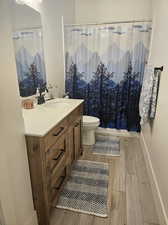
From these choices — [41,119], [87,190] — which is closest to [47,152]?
[41,119]

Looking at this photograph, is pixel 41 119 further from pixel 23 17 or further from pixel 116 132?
pixel 116 132

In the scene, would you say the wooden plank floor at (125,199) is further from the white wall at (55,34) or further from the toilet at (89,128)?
the white wall at (55,34)

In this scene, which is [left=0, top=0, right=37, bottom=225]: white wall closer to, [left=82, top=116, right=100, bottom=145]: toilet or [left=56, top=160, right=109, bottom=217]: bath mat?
[left=56, top=160, right=109, bottom=217]: bath mat

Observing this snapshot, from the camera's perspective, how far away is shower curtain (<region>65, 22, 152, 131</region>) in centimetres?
265

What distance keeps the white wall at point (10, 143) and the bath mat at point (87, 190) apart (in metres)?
0.55

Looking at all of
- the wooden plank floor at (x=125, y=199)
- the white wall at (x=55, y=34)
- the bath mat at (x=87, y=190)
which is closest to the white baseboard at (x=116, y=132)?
the wooden plank floor at (x=125, y=199)

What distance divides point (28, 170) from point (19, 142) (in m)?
0.27

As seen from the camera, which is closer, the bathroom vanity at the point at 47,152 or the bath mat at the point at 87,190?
the bathroom vanity at the point at 47,152

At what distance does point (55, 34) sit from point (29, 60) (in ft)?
3.09

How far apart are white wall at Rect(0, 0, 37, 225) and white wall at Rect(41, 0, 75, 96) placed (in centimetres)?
148

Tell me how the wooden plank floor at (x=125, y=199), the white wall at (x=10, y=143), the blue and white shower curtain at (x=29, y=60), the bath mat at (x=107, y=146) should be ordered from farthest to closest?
the bath mat at (x=107, y=146) → the blue and white shower curtain at (x=29, y=60) → the wooden plank floor at (x=125, y=199) → the white wall at (x=10, y=143)

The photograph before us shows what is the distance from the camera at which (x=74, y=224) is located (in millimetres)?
1417

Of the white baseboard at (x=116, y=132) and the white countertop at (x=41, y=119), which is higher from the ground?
the white countertop at (x=41, y=119)

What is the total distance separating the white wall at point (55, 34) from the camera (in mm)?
2288
